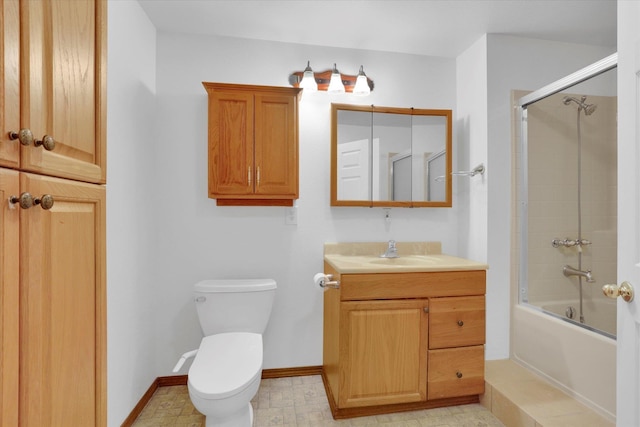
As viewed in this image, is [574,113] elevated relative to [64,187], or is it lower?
elevated

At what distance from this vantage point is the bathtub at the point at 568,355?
1.59m

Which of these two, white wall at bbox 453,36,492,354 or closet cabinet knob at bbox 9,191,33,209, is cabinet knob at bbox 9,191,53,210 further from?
white wall at bbox 453,36,492,354

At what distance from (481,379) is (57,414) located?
2.01 metres

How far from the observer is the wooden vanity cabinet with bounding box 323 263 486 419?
1.75m

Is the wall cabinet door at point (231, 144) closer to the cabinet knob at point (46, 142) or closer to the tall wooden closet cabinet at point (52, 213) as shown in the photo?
the tall wooden closet cabinet at point (52, 213)

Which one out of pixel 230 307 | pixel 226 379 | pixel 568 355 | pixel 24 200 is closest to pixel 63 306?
pixel 24 200

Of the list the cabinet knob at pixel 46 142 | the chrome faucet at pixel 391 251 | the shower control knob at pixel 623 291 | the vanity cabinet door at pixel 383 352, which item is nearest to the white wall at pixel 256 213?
the chrome faucet at pixel 391 251

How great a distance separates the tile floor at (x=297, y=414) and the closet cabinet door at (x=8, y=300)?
4.71 ft

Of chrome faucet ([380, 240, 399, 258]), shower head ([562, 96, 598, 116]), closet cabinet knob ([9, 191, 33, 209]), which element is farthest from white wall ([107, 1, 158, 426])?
shower head ([562, 96, 598, 116])

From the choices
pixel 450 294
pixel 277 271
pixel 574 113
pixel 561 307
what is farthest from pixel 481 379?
pixel 574 113

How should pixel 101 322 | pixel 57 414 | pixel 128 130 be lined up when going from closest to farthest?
1. pixel 57 414
2. pixel 101 322
3. pixel 128 130

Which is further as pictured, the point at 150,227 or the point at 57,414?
the point at 150,227

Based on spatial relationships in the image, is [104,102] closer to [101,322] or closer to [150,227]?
[101,322]

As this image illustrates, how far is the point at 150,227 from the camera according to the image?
2.05m
